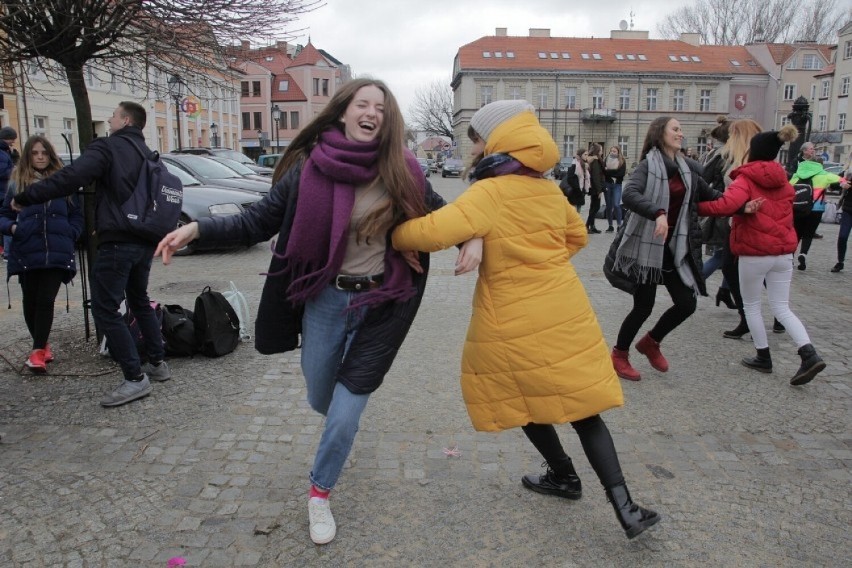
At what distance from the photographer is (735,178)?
5309 mm

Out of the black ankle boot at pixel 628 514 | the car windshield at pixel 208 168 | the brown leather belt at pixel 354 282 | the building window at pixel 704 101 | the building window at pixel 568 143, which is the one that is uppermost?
the building window at pixel 704 101

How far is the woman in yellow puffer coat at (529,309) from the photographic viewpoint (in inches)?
109

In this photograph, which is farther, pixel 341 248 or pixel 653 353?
pixel 653 353

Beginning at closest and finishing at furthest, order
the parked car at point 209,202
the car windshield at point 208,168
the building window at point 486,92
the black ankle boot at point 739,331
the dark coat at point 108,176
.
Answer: the dark coat at point 108,176, the black ankle boot at point 739,331, the parked car at point 209,202, the car windshield at point 208,168, the building window at point 486,92

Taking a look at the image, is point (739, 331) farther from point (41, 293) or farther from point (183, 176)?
point (183, 176)

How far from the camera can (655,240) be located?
475 centimetres

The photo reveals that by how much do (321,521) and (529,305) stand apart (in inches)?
49.2

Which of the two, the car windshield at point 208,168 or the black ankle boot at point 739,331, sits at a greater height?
the car windshield at point 208,168

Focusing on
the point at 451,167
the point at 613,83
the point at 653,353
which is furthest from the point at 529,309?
the point at 613,83

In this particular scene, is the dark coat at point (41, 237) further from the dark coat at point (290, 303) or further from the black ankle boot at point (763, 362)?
the black ankle boot at point (763, 362)

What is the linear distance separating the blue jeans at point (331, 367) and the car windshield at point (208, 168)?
38.0 feet

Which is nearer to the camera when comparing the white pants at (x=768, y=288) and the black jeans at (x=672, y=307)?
the black jeans at (x=672, y=307)

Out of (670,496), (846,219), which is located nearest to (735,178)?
(670,496)

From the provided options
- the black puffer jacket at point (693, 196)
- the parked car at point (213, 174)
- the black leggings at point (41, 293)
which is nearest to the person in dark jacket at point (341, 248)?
the black puffer jacket at point (693, 196)
